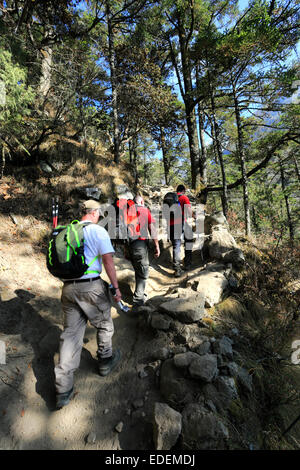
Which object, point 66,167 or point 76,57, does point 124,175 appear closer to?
point 66,167

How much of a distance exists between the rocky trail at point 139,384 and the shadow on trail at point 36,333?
15 millimetres

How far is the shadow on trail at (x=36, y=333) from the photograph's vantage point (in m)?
2.81

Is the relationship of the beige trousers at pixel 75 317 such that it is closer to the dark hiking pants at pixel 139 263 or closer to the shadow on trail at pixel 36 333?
the shadow on trail at pixel 36 333

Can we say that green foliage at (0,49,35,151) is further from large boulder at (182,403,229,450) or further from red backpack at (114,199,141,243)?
large boulder at (182,403,229,450)

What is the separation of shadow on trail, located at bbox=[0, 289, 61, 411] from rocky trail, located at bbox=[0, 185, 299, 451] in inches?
0.6

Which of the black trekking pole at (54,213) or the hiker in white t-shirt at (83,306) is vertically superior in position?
the black trekking pole at (54,213)

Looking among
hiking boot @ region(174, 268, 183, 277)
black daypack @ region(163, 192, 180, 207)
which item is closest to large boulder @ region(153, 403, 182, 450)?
hiking boot @ region(174, 268, 183, 277)

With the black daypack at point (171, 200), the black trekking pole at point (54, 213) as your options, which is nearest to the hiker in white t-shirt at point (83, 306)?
the black daypack at point (171, 200)

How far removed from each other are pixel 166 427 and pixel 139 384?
837mm

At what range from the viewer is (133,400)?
2617 mm

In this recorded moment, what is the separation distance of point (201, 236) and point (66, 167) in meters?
6.11

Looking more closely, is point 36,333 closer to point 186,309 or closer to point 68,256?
point 68,256

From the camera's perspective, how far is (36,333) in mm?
3578
